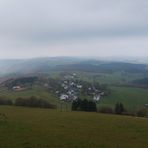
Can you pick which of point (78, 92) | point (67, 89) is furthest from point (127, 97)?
point (67, 89)

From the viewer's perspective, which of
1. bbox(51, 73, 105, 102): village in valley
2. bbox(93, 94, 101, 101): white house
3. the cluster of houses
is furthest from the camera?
bbox(51, 73, 105, 102): village in valley

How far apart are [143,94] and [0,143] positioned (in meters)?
151

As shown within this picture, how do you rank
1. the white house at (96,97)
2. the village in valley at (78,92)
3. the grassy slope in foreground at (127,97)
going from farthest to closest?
the village in valley at (78,92) < the white house at (96,97) < the grassy slope in foreground at (127,97)

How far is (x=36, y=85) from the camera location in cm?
19250

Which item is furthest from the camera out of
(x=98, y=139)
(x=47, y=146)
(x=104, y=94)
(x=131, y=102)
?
(x=104, y=94)

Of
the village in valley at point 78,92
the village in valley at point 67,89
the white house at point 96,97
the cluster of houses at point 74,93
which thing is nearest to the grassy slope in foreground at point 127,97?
the white house at point 96,97

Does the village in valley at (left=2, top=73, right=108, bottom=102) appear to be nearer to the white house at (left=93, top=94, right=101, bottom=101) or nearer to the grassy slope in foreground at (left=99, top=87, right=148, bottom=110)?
the white house at (left=93, top=94, right=101, bottom=101)

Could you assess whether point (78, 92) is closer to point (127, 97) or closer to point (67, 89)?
point (67, 89)

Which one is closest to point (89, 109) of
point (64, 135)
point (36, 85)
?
point (64, 135)

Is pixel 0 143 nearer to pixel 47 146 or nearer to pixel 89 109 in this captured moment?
pixel 47 146

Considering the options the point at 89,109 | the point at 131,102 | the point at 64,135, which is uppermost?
the point at 64,135

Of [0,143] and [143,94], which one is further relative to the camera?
[143,94]

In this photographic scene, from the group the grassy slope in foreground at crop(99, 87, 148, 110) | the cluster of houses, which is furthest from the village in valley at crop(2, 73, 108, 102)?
the grassy slope in foreground at crop(99, 87, 148, 110)

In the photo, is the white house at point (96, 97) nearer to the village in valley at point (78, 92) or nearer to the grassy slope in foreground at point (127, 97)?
the village in valley at point (78, 92)
